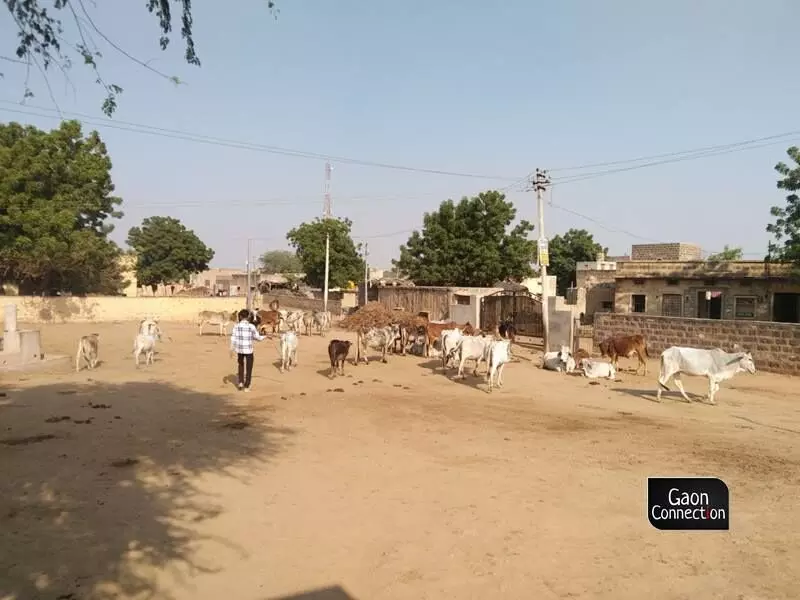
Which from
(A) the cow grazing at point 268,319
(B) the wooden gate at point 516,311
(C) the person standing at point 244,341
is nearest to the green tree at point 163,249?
(A) the cow grazing at point 268,319

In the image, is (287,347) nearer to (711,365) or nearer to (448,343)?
(448,343)

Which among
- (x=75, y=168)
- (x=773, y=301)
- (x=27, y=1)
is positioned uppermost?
(x=75, y=168)

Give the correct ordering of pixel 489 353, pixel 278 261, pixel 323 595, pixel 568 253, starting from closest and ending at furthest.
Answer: pixel 323 595 < pixel 489 353 < pixel 568 253 < pixel 278 261

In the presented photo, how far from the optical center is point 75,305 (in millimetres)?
35406

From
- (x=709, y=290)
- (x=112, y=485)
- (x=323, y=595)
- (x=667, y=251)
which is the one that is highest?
(x=667, y=251)

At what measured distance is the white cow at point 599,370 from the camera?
56.9 feet

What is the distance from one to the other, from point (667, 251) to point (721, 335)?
21982 mm

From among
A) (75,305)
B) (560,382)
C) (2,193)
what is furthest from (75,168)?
(560,382)

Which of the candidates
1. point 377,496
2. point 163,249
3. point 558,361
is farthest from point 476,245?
point 163,249

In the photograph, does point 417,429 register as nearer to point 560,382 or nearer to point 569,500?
point 569,500

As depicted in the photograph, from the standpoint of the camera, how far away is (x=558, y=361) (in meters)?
18.8

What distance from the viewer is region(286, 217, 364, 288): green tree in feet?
148

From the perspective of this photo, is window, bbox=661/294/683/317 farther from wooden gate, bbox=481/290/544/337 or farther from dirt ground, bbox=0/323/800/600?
dirt ground, bbox=0/323/800/600

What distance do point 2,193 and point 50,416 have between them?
24.5 meters
